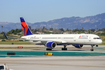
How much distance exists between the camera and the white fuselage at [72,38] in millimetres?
59375

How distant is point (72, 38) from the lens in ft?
202

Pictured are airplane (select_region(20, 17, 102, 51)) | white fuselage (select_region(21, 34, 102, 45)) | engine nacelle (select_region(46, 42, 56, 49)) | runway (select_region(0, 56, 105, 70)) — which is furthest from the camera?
engine nacelle (select_region(46, 42, 56, 49))

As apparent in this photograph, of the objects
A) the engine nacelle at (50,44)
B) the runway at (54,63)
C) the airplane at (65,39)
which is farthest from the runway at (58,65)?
the engine nacelle at (50,44)

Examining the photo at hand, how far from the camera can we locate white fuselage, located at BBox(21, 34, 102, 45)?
59375 millimetres

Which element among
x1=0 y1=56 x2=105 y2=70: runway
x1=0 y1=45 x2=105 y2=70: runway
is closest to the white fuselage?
x1=0 y1=45 x2=105 y2=70: runway

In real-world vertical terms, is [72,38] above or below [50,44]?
above

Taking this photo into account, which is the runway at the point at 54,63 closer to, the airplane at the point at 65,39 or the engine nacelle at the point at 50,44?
the airplane at the point at 65,39

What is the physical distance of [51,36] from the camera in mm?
66312

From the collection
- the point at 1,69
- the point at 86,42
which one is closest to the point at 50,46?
the point at 86,42

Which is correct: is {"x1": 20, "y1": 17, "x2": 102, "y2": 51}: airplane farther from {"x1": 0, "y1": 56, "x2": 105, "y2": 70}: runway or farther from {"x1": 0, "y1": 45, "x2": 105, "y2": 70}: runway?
{"x1": 0, "y1": 56, "x2": 105, "y2": 70}: runway

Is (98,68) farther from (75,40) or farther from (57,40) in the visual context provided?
(57,40)

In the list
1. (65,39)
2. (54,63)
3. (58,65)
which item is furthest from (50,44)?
(58,65)

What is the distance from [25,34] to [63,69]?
1798 inches

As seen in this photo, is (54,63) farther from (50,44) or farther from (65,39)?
(65,39)
